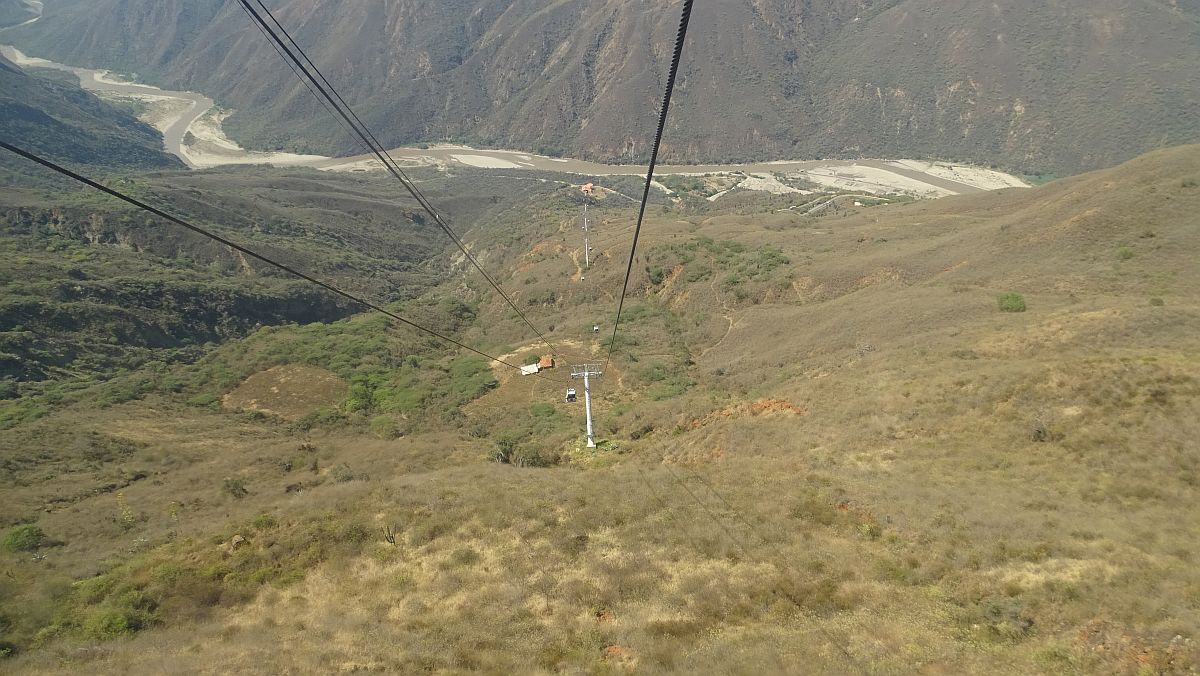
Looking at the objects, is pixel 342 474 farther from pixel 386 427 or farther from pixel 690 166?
pixel 690 166

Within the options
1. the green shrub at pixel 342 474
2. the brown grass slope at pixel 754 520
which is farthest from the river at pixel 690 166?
the green shrub at pixel 342 474

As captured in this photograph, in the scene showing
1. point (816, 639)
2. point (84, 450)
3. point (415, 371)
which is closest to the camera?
point (816, 639)

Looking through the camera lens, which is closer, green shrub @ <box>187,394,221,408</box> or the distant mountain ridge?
green shrub @ <box>187,394,221,408</box>

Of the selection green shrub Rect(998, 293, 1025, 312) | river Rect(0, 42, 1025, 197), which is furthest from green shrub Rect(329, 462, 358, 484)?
river Rect(0, 42, 1025, 197)

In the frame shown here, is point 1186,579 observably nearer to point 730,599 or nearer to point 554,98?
point 730,599

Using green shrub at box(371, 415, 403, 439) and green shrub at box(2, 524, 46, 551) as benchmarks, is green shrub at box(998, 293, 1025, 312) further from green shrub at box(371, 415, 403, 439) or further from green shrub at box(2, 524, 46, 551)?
green shrub at box(2, 524, 46, 551)

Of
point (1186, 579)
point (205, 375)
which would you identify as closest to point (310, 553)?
point (1186, 579)

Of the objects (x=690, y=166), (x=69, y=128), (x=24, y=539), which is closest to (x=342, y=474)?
(x=24, y=539)
